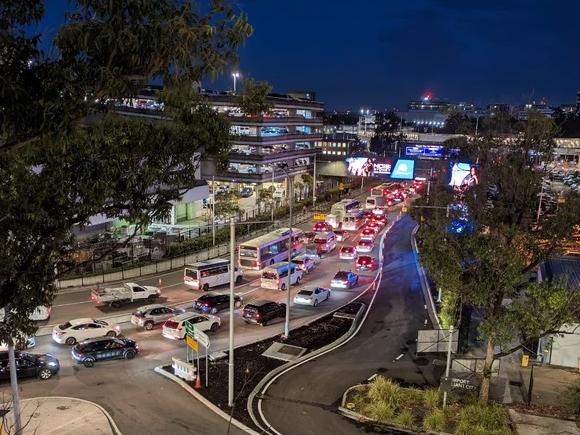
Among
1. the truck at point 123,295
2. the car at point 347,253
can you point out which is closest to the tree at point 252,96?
the truck at point 123,295

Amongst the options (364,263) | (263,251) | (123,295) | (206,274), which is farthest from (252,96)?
(364,263)

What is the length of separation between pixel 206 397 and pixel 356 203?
50717mm

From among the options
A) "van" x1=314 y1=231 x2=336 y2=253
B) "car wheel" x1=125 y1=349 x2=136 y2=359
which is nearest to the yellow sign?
"car wheel" x1=125 y1=349 x2=136 y2=359

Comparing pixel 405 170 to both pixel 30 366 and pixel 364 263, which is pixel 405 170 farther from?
pixel 30 366

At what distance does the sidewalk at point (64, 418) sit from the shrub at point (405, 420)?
10.4 metres

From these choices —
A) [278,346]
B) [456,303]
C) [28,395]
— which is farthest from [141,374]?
[456,303]

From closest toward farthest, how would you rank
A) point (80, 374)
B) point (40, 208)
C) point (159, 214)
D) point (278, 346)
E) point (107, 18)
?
point (107, 18)
point (40, 208)
point (159, 214)
point (80, 374)
point (278, 346)

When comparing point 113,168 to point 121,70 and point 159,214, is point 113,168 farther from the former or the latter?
point 121,70

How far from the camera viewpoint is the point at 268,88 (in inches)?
592

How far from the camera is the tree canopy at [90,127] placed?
816cm

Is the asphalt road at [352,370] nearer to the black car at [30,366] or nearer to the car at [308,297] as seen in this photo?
the car at [308,297]

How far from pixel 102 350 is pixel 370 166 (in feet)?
170

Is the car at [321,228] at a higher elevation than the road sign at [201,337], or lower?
lower

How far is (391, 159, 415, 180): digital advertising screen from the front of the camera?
6788 cm
